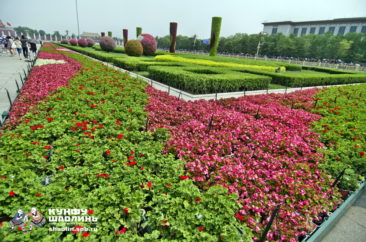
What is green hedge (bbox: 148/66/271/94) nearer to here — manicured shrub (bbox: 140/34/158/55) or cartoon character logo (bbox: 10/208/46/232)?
cartoon character logo (bbox: 10/208/46/232)

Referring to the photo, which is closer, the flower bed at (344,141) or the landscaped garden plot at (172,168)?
the landscaped garden plot at (172,168)

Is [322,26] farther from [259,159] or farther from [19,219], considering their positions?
[19,219]

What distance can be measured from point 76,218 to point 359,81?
1131 inches

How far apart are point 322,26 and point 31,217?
Result: 124 metres

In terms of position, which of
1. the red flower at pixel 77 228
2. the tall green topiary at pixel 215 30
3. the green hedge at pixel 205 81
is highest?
the tall green topiary at pixel 215 30

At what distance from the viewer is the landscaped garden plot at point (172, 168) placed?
2365 mm

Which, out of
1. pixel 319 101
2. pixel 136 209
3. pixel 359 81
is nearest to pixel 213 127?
pixel 136 209

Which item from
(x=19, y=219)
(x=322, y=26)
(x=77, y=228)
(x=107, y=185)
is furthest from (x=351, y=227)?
(x=322, y=26)

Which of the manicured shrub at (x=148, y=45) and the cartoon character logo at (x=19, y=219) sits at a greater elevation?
the manicured shrub at (x=148, y=45)

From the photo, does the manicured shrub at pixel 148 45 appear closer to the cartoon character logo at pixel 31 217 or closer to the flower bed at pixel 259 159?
the flower bed at pixel 259 159

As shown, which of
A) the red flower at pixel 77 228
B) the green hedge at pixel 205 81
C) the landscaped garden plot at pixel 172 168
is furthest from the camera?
the green hedge at pixel 205 81

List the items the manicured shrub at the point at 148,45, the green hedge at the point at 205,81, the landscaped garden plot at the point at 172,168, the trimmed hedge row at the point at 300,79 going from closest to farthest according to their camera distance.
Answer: the landscaped garden plot at the point at 172,168 → the green hedge at the point at 205,81 → the trimmed hedge row at the point at 300,79 → the manicured shrub at the point at 148,45

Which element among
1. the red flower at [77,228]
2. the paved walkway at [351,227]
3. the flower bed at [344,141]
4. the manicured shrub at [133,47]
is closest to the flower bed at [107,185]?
the red flower at [77,228]

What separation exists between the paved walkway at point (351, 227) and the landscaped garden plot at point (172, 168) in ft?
1.00
